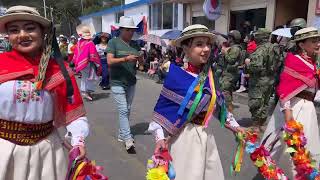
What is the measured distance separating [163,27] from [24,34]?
18.8 meters

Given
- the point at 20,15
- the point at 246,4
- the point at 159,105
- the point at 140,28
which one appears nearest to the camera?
the point at 20,15

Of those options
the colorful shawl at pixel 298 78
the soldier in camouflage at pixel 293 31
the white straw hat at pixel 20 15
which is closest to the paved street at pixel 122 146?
the colorful shawl at pixel 298 78

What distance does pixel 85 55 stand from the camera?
1029 centimetres

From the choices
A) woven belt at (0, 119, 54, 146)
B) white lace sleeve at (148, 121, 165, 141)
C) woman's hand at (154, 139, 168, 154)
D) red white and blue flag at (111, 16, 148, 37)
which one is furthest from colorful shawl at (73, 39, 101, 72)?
woven belt at (0, 119, 54, 146)

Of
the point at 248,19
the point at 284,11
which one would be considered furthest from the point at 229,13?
the point at 284,11

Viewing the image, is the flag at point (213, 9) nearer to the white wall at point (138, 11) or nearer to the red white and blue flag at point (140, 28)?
the red white and blue flag at point (140, 28)

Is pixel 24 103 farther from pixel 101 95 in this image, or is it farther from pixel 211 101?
pixel 101 95

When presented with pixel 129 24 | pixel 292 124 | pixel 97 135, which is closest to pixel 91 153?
pixel 97 135

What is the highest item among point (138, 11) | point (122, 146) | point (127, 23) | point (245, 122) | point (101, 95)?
point (138, 11)

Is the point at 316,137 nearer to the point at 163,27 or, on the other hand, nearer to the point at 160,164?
the point at 160,164

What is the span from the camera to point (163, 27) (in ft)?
69.2

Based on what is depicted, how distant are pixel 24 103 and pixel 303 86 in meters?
2.87

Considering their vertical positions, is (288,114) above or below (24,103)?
below

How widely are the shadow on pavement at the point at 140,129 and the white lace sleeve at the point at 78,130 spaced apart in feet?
13.7
